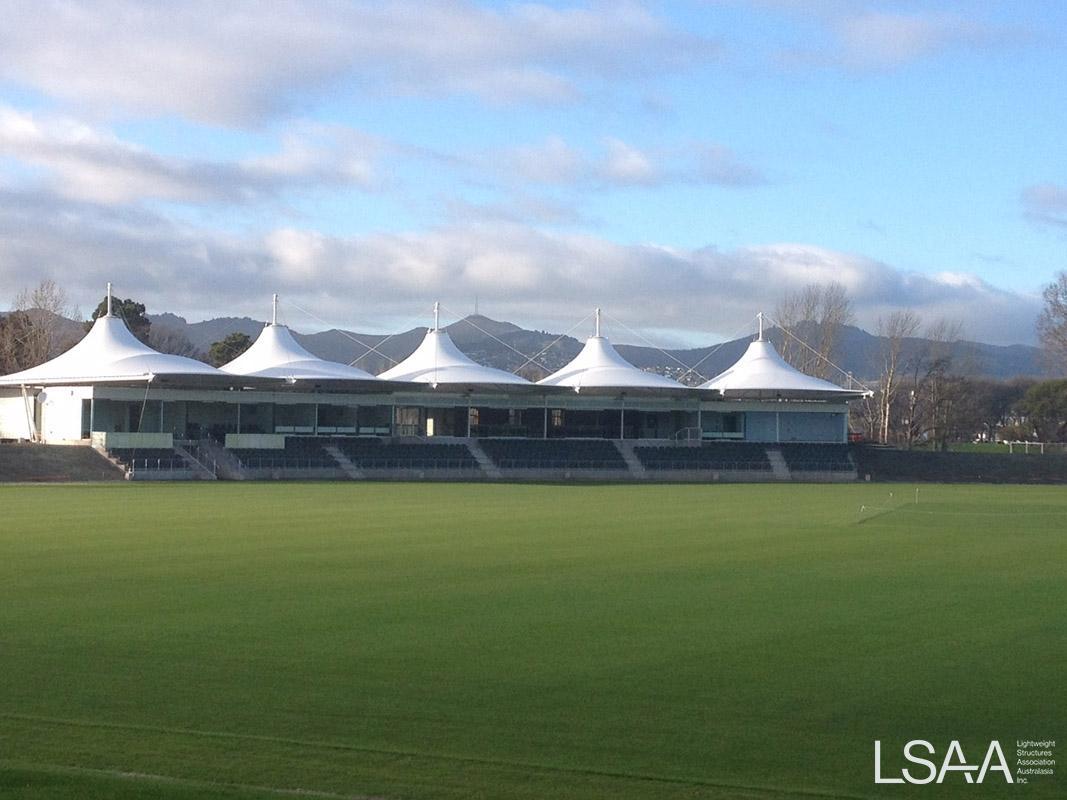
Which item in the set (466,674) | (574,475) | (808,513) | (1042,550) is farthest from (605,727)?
(574,475)

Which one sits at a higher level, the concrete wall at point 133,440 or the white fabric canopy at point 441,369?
the white fabric canopy at point 441,369

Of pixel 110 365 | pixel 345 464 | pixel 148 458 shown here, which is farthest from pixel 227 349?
pixel 148 458

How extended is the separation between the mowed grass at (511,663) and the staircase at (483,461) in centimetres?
4344

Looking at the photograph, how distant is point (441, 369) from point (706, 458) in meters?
16.9

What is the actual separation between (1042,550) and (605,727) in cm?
1881

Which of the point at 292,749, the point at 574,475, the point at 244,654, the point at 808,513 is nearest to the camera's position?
the point at 292,749

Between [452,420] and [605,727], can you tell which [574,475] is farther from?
[605,727]

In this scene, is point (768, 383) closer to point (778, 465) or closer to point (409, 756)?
point (778, 465)

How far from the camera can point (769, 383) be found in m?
83.9

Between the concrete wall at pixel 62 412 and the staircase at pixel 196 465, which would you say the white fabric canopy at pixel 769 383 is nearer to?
the staircase at pixel 196 465

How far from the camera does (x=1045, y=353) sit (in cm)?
9931

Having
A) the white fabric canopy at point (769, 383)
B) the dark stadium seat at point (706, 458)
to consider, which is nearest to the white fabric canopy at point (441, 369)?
the dark stadium seat at point (706, 458)
